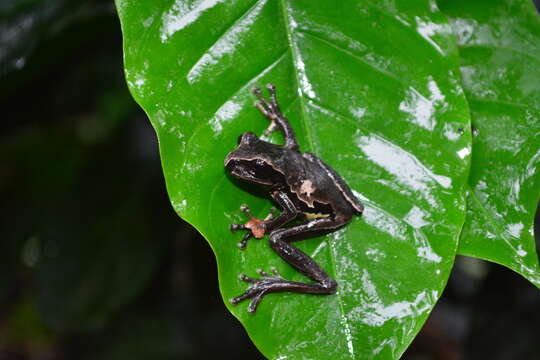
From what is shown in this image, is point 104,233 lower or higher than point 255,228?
lower

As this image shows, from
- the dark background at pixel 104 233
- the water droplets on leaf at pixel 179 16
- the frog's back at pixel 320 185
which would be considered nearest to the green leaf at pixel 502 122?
the frog's back at pixel 320 185

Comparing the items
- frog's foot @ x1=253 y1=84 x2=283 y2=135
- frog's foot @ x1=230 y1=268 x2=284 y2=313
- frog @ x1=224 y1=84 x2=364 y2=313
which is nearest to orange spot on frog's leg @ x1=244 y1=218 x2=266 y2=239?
frog @ x1=224 y1=84 x2=364 y2=313

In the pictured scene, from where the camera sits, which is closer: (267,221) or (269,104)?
(269,104)

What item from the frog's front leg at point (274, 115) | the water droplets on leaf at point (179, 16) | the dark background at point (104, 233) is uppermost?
the water droplets on leaf at point (179, 16)

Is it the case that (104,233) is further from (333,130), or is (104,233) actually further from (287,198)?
(333,130)

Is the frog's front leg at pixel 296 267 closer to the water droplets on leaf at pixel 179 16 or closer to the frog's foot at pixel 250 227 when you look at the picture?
the frog's foot at pixel 250 227

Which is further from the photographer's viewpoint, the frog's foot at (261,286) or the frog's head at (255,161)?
the frog's head at (255,161)

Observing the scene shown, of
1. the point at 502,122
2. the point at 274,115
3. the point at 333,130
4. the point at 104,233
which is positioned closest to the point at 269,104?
the point at 274,115
